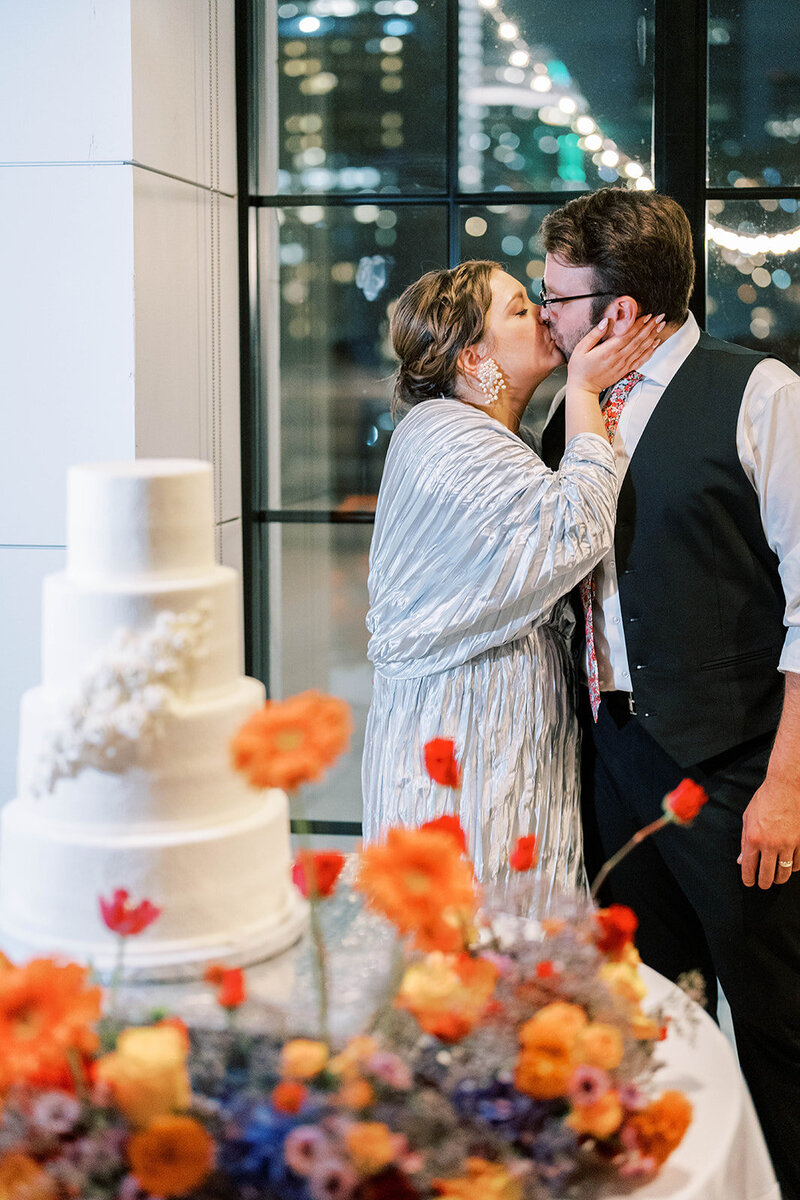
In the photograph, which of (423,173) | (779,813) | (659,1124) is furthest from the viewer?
(423,173)

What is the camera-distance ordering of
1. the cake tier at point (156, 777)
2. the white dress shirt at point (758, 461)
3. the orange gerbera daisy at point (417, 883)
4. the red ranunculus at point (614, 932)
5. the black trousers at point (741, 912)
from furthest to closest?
the black trousers at point (741, 912) → the white dress shirt at point (758, 461) → the cake tier at point (156, 777) → the red ranunculus at point (614, 932) → the orange gerbera daisy at point (417, 883)

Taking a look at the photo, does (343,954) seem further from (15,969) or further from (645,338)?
(645,338)

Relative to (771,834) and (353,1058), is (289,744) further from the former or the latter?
(771,834)

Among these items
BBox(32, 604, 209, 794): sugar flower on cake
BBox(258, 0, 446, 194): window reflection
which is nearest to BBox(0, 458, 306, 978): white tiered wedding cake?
BBox(32, 604, 209, 794): sugar flower on cake

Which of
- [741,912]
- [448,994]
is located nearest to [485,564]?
[741,912]

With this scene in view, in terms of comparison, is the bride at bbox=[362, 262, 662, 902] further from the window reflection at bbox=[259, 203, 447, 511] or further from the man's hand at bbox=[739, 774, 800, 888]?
the window reflection at bbox=[259, 203, 447, 511]

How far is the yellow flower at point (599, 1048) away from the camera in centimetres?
84

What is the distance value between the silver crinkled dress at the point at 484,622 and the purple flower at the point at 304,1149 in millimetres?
1166

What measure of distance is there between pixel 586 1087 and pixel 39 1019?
0.37 metres

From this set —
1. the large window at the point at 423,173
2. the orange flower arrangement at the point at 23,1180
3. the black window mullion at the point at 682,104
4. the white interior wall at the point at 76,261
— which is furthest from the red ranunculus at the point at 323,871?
the black window mullion at the point at 682,104

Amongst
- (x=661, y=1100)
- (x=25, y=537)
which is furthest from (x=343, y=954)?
(x=25, y=537)

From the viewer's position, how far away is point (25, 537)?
235cm

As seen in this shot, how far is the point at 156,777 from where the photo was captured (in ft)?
3.59

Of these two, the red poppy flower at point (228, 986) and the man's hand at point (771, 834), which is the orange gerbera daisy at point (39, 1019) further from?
the man's hand at point (771, 834)
